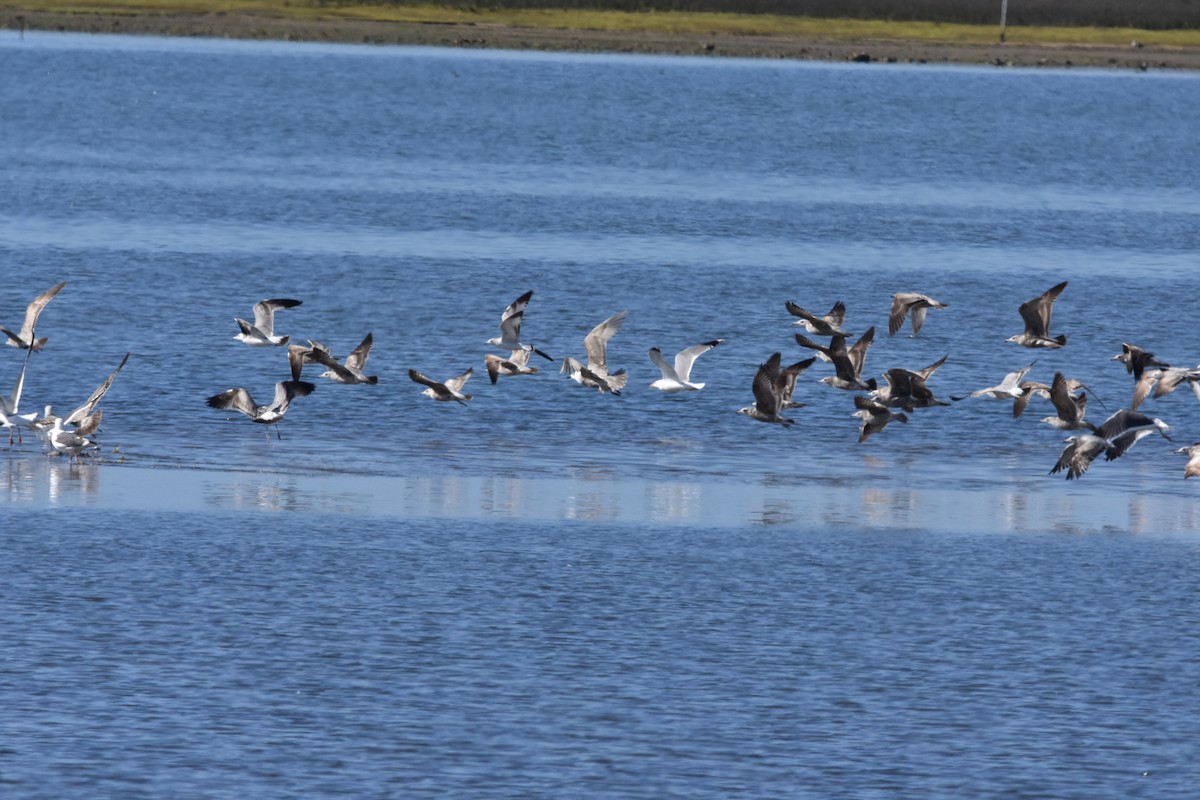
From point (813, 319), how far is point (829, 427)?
134 centimetres

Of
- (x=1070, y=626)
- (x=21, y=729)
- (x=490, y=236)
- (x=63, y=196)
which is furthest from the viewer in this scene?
(x=63, y=196)

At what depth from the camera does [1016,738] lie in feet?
48.9

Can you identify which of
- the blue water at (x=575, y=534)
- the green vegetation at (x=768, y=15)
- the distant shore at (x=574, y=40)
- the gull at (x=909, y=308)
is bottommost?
the blue water at (x=575, y=534)

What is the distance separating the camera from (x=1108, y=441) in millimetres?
22344

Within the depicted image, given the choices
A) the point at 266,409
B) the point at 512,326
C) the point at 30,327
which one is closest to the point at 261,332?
the point at 266,409

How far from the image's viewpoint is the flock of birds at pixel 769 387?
73.5 feet

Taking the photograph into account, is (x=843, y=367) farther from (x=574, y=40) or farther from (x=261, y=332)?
(x=574, y=40)

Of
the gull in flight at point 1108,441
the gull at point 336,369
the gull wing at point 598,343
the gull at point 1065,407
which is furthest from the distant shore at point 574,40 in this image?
the gull in flight at point 1108,441

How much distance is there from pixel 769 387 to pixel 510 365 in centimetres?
335

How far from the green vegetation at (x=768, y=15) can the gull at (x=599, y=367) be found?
334ft

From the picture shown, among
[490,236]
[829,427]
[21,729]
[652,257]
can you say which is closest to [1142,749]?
[21,729]

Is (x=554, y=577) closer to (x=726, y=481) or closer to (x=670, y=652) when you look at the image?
(x=670, y=652)

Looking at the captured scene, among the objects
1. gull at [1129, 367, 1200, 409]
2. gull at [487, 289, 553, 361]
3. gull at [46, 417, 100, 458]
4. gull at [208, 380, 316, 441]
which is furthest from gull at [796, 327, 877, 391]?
gull at [46, 417, 100, 458]

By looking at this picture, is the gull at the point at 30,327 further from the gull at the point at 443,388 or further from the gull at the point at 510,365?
the gull at the point at 510,365
